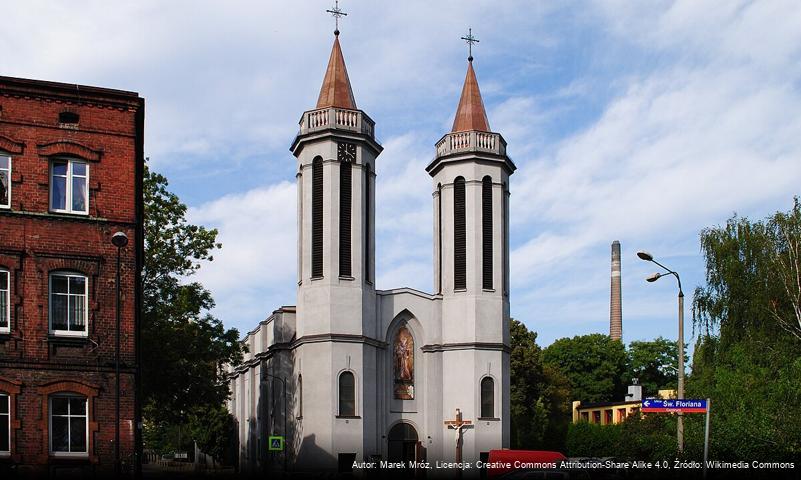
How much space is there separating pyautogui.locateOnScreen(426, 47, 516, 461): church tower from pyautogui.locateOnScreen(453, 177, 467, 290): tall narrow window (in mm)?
55

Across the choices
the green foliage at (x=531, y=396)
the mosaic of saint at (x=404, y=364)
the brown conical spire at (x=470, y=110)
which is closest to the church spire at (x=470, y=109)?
the brown conical spire at (x=470, y=110)

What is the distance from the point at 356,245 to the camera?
5506cm

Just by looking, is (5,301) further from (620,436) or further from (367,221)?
(620,436)

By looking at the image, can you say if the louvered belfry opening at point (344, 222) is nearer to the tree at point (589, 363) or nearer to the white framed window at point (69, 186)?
→ the white framed window at point (69, 186)

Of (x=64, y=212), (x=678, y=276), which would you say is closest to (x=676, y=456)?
(x=678, y=276)

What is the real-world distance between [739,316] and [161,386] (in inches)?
1128

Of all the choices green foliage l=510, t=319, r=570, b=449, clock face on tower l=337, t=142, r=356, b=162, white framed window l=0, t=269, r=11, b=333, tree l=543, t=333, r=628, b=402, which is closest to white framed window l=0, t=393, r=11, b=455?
white framed window l=0, t=269, r=11, b=333

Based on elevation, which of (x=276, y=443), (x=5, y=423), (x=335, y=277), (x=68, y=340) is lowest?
(x=276, y=443)

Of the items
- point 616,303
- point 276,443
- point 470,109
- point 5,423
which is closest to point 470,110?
point 470,109

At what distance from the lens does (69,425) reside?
95.6ft

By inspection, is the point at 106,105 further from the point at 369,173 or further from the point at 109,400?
the point at 369,173

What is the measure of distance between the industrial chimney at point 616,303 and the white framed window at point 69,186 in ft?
301

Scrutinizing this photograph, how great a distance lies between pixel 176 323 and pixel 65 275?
Result: 67.7 feet

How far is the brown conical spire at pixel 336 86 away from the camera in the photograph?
5769cm
